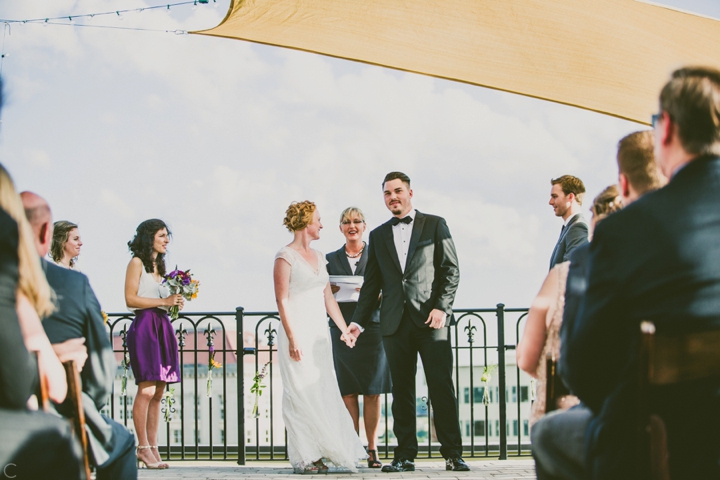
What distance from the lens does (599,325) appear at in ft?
7.61

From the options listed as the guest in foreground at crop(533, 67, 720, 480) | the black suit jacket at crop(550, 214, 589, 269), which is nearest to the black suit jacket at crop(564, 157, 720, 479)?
the guest in foreground at crop(533, 67, 720, 480)

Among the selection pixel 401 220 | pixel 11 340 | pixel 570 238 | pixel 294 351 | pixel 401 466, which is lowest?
pixel 401 466

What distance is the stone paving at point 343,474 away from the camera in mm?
6406

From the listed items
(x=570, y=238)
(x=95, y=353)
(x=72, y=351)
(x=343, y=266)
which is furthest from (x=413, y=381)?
(x=72, y=351)

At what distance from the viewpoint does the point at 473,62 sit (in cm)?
550

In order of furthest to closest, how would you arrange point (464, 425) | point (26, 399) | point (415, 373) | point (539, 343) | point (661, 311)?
point (464, 425), point (415, 373), point (539, 343), point (26, 399), point (661, 311)

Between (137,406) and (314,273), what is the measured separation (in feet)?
6.59

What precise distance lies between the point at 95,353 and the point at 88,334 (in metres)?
0.08

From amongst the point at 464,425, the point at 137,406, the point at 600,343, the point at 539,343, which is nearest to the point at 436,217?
the point at 137,406

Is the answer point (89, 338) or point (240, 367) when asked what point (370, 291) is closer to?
point (240, 367)

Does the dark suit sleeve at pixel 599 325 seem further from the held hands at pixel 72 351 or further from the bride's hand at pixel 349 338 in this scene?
the bride's hand at pixel 349 338

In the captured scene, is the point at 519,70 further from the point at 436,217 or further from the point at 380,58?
the point at 436,217

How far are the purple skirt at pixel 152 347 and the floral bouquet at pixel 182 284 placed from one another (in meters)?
0.25

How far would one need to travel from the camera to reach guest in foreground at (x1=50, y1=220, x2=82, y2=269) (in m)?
6.85
